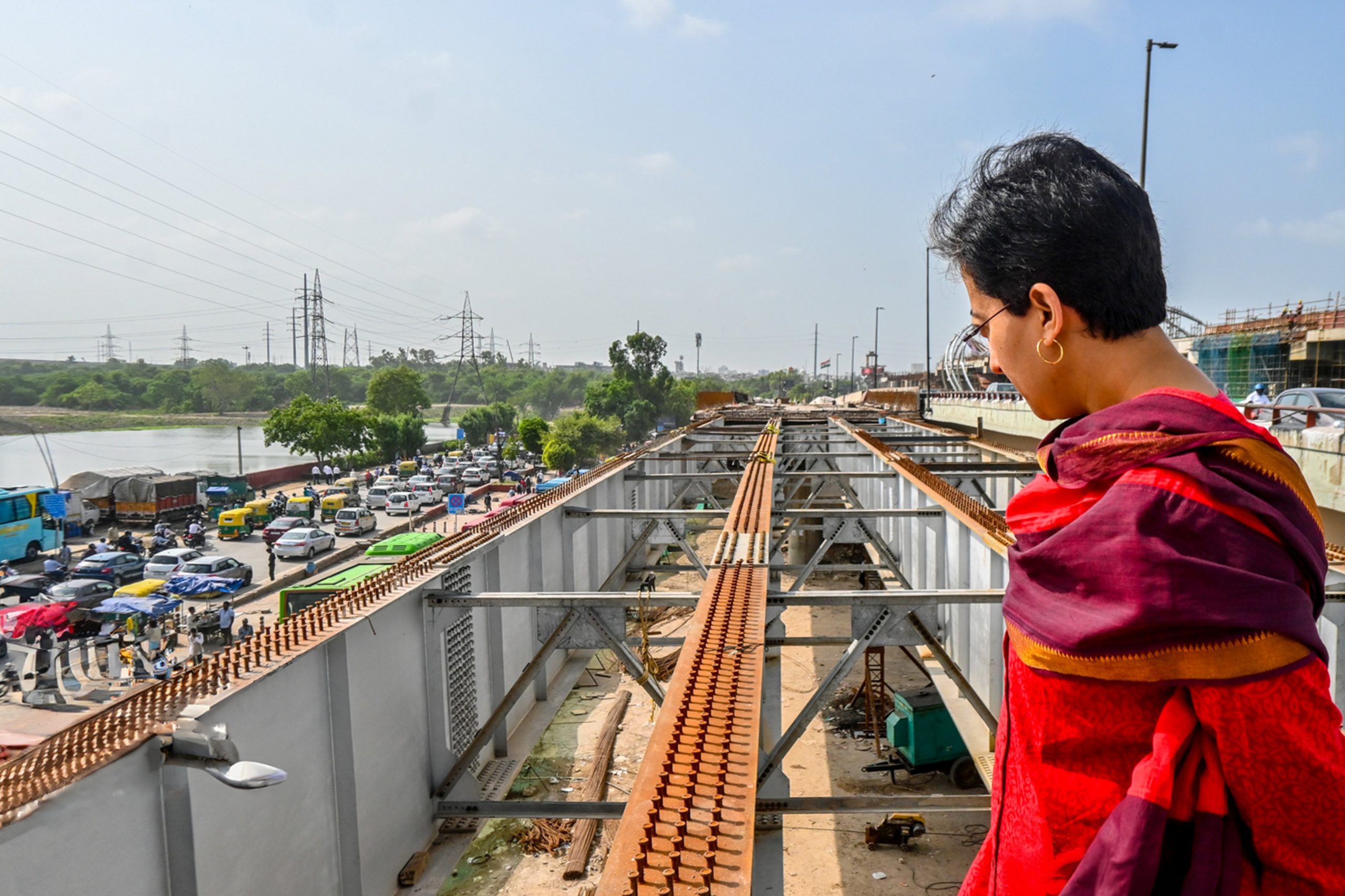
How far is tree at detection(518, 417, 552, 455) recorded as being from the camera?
6700 cm

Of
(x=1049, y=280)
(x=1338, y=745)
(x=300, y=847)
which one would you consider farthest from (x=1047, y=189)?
(x=300, y=847)

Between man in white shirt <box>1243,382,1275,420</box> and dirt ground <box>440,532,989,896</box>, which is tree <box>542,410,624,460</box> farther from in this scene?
dirt ground <box>440,532,989,896</box>

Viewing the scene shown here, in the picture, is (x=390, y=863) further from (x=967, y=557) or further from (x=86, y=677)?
(x=86, y=677)

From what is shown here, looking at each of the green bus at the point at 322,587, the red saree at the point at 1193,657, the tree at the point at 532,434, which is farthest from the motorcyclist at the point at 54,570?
the tree at the point at 532,434

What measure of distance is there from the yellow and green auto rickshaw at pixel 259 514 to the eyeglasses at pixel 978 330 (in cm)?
4292

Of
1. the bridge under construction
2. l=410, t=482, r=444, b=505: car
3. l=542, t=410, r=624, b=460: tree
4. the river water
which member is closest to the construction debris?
the bridge under construction

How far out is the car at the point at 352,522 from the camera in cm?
3866

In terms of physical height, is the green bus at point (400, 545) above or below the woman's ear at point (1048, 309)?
below

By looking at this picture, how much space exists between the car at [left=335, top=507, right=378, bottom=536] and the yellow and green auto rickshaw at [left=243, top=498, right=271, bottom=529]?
4.14 metres

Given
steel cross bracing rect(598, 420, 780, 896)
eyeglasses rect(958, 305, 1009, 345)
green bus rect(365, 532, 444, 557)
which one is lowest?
green bus rect(365, 532, 444, 557)

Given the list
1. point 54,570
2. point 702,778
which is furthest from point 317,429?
point 702,778

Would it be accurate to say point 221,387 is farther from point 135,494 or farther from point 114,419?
point 135,494

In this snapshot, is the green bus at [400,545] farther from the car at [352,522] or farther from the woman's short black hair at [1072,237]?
the woman's short black hair at [1072,237]

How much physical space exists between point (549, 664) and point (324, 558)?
25.6m
